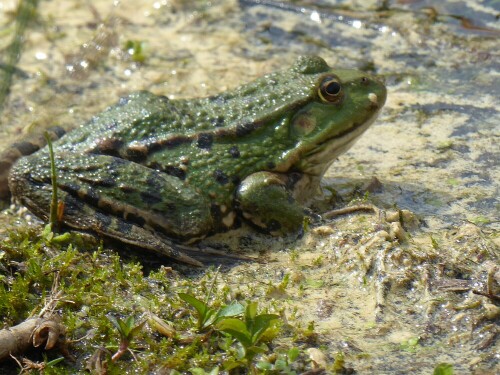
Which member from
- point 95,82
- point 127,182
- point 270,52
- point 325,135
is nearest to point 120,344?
point 127,182

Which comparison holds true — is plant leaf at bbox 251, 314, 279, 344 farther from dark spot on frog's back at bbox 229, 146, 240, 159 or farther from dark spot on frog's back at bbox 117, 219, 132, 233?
dark spot on frog's back at bbox 229, 146, 240, 159

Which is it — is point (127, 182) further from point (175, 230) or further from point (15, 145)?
point (15, 145)

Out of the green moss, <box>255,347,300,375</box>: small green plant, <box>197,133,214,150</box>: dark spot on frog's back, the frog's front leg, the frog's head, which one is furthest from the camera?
the frog's head

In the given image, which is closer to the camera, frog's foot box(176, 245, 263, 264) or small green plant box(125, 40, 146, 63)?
frog's foot box(176, 245, 263, 264)

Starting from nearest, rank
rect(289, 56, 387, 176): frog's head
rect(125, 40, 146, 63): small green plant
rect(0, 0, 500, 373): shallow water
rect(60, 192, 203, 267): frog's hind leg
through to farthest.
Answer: rect(0, 0, 500, 373): shallow water, rect(60, 192, 203, 267): frog's hind leg, rect(289, 56, 387, 176): frog's head, rect(125, 40, 146, 63): small green plant

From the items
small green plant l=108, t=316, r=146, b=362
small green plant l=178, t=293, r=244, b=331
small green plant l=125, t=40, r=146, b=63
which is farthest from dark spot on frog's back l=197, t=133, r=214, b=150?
small green plant l=125, t=40, r=146, b=63

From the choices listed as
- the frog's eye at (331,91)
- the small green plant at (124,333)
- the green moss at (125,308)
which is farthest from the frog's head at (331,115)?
the small green plant at (124,333)

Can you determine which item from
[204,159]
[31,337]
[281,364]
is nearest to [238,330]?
[281,364]

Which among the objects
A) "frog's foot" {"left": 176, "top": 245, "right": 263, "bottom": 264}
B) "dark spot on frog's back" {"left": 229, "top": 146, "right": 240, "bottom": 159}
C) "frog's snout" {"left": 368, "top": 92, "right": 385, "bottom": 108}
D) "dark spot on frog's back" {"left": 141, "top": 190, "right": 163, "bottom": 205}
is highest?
"frog's snout" {"left": 368, "top": 92, "right": 385, "bottom": 108}

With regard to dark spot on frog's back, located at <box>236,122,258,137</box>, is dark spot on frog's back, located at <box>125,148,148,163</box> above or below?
below
